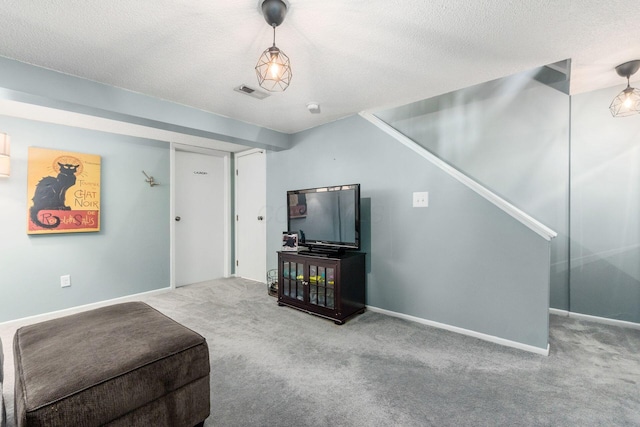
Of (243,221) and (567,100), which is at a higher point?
(567,100)

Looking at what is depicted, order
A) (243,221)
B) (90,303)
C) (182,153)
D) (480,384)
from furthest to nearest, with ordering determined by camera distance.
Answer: (243,221)
(182,153)
(90,303)
(480,384)

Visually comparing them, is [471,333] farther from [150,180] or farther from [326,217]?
[150,180]

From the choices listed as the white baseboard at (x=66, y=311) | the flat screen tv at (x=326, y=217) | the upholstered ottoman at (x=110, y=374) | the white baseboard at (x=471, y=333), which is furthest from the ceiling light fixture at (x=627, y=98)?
the white baseboard at (x=66, y=311)

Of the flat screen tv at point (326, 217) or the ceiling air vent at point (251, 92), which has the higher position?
the ceiling air vent at point (251, 92)

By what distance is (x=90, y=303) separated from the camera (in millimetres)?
3295

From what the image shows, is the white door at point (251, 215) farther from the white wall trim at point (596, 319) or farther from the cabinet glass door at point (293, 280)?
the white wall trim at point (596, 319)

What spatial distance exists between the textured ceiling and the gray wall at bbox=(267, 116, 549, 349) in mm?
789

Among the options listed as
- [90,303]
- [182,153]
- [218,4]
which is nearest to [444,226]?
[218,4]

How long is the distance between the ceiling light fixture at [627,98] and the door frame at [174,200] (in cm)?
473

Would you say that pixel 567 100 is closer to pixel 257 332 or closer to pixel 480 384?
pixel 480 384

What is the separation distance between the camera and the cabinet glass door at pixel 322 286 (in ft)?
9.27

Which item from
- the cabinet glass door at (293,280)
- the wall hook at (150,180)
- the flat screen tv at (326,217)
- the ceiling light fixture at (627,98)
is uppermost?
the ceiling light fixture at (627,98)

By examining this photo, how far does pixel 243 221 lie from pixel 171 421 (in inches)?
141

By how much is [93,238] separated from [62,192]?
60 centimetres
